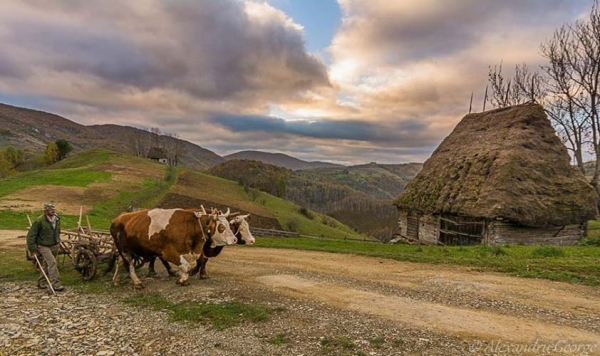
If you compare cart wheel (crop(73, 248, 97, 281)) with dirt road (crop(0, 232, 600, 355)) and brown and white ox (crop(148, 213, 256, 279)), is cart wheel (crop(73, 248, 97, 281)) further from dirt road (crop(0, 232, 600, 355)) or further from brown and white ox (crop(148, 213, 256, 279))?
brown and white ox (crop(148, 213, 256, 279))

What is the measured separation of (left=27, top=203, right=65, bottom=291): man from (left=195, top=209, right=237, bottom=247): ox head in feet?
14.7

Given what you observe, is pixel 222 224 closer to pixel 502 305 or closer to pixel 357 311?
pixel 357 311

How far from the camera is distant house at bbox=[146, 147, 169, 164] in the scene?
338ft

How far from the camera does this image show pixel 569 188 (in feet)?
80.2

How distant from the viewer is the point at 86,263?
12.1 metres

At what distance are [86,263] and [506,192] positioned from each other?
23.1 m

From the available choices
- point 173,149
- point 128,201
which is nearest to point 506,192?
point 128,201

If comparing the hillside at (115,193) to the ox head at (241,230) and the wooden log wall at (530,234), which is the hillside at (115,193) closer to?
the ox head at (241,230)

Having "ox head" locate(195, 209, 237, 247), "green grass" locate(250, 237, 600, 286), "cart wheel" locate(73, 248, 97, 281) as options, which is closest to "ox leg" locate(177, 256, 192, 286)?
"ox head" locate(195, 209, 237, 247)

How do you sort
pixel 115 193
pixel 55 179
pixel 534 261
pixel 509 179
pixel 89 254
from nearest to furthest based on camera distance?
1. pixel 89 254
2. pixel 534 261
3. pixel 509 179
4. pixel 115 193
5. pixel 55 179

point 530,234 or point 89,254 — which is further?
point 530,234

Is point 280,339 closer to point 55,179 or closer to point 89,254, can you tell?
point 89,254

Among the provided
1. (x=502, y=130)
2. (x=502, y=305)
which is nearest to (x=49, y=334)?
(x=502, y=305)

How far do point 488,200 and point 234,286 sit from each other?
1865cm
